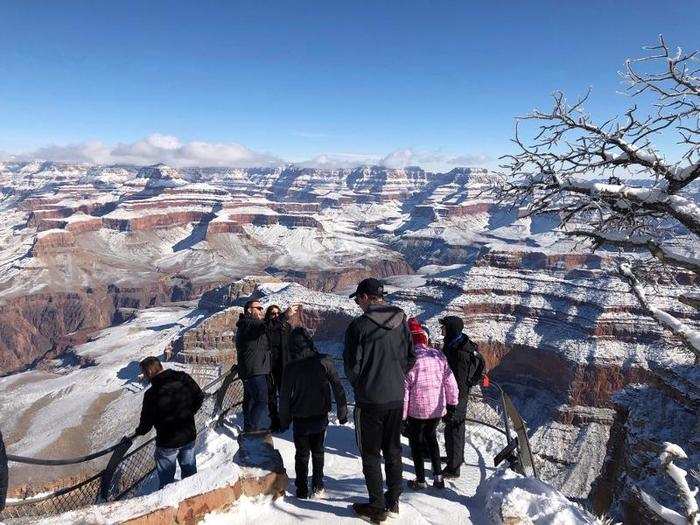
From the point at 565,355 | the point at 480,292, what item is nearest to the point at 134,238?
the point at 480,292

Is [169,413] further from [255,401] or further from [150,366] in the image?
[255,401]

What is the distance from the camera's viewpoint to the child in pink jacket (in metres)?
6.02

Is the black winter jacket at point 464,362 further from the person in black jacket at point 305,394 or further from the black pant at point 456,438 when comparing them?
the person in black jacket at point 305,394

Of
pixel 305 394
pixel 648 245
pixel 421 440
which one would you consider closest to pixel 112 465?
pixel 305 394

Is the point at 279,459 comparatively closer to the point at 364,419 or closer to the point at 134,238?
the point at 364,419

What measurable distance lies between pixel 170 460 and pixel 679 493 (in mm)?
5812

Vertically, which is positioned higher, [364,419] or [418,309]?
[364,419]

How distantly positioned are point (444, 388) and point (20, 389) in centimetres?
7908

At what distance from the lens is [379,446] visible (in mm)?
4934

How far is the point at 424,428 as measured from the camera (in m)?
6.34

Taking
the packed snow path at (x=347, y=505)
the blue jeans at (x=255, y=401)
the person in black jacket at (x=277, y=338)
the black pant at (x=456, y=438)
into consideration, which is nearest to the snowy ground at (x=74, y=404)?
the blue jeans at (x=255, y=401)

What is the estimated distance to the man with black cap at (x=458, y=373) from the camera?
274 inches

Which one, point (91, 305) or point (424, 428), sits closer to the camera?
point (424, 428)

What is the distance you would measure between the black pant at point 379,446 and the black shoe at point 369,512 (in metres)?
0.05
